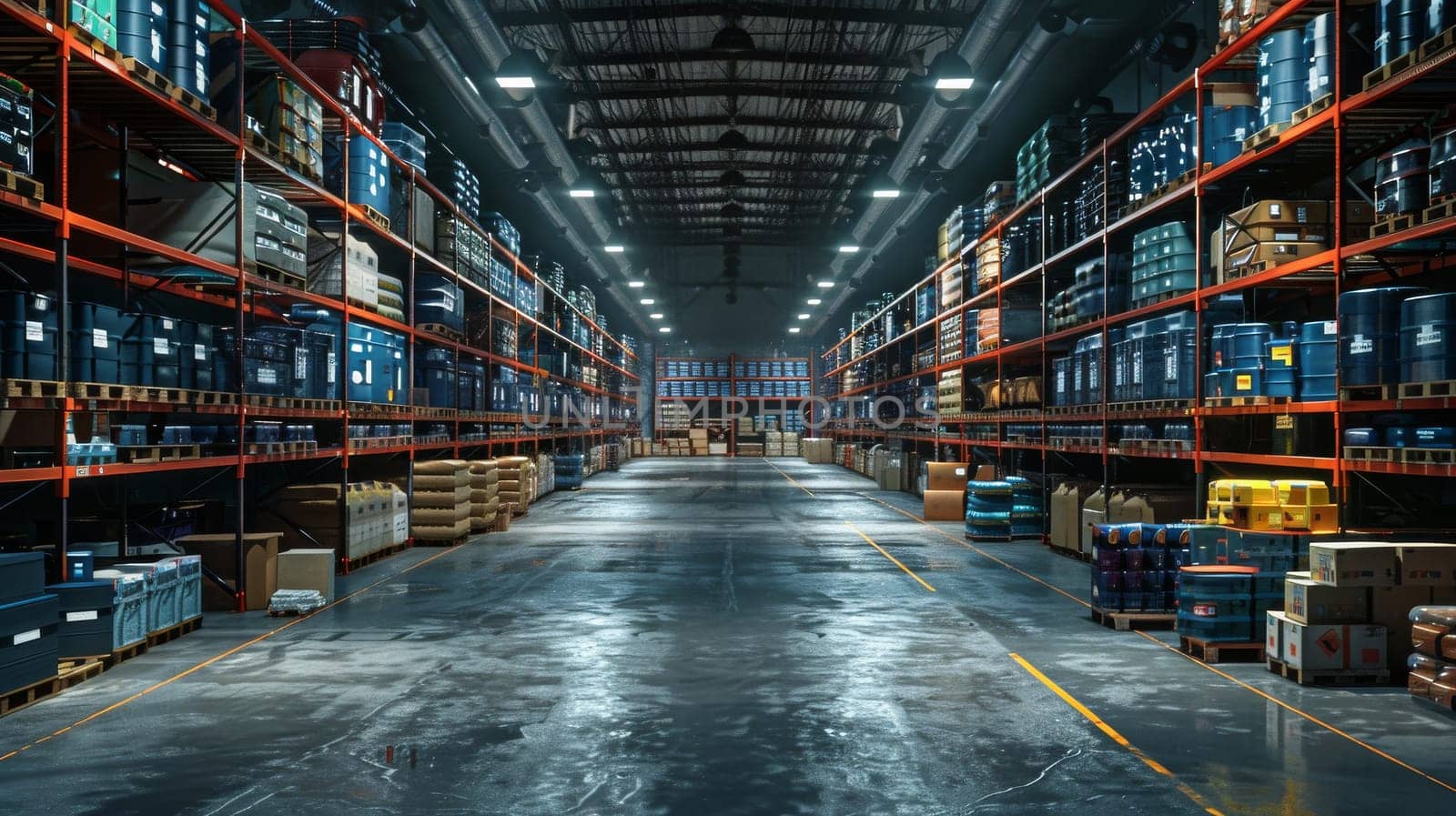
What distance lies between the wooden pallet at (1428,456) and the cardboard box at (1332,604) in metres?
1.00

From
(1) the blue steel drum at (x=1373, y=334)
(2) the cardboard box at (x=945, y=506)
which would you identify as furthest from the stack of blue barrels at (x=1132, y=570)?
(2) the cardboard box at (x=945, y=506)

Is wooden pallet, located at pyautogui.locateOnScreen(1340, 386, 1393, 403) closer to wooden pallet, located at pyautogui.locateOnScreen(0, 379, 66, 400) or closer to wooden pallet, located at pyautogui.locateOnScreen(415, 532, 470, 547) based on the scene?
wooden pallet, located at pyautogui.locateOnScreen(0, 379, 66, 400)

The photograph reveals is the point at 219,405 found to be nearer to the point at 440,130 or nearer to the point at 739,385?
the point at 440,130

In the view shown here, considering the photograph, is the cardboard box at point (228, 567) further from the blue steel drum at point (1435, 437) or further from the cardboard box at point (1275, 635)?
the blue steel drum at point (1435, 437)

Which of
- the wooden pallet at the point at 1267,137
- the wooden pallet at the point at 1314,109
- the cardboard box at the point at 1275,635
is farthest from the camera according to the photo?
the wooden pallet at the point at 1267,137

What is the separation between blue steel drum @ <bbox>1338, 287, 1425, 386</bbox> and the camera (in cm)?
743

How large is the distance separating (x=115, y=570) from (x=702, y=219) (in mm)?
26120

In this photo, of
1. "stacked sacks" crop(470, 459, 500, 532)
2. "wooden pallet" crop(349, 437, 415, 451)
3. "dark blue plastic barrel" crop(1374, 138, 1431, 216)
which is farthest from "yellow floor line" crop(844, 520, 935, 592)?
"wooden pallet" crop(349, 437, 415, 451)

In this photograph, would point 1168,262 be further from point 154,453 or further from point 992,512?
point 154,453

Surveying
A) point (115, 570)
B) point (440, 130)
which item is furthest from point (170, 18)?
point (440, 130)

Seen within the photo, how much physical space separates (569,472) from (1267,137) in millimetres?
20087

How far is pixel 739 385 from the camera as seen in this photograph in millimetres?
49250

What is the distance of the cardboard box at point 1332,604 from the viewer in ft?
21.4

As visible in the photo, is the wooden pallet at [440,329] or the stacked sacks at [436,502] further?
the wooden pallet at [440,329]
